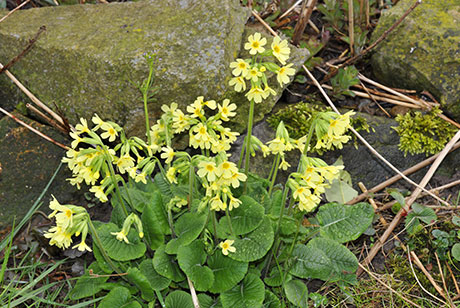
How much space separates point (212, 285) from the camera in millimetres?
2514

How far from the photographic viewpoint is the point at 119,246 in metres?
2.60

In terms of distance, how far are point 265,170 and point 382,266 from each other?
105 centimetres

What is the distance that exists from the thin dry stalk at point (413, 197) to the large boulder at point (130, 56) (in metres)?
1.20

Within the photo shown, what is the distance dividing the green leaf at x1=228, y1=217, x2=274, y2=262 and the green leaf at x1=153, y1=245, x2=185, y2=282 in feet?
1.12

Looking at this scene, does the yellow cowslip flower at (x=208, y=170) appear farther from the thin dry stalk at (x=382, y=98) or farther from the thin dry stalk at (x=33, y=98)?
the thin dry stalk at (x=382, y=98)

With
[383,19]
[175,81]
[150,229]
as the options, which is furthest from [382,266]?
[383,19]

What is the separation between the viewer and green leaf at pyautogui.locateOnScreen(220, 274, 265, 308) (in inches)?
96.0

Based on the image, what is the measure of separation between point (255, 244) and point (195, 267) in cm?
35

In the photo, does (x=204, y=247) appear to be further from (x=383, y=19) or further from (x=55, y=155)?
(x=383, y=19)

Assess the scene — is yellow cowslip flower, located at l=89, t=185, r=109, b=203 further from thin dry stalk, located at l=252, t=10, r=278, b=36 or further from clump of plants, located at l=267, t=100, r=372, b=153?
thin dry stalk, located at l=252, t=10, r=278, b=36

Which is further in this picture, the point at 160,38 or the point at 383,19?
the point at 383,19

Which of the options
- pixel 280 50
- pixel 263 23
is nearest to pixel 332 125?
pixel 280 50

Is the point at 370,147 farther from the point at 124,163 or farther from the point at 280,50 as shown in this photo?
the point at 124,163

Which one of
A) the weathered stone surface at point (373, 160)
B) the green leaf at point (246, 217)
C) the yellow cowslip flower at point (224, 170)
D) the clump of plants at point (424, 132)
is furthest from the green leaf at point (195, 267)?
the clump of plants at point (424, 132)
